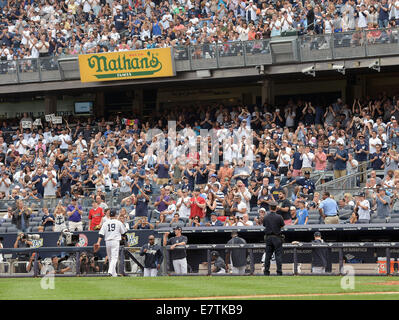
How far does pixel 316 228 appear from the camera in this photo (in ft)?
65.5

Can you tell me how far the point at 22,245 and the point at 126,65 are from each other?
11.6 meters

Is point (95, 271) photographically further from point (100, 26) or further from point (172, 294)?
point (100, 26)

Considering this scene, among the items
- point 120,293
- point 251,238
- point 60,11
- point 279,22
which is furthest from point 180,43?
point 120,293

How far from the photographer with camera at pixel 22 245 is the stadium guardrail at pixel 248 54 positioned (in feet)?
35.4

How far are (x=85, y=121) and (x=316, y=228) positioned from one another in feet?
60.5

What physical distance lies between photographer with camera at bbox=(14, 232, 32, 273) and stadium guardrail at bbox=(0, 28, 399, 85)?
10781 millimetres

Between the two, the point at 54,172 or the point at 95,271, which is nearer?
the point at 95,271

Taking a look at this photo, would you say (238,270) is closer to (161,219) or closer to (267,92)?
(161,219)

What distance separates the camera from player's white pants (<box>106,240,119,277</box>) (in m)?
19.3

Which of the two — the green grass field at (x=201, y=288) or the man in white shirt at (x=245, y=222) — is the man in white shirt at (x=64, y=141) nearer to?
the man in white shirt at (x=245, y=222)

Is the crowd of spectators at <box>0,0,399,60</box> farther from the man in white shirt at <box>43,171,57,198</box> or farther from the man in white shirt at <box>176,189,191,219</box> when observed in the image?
the man in white shirt at <box>176,189,191,219</box>

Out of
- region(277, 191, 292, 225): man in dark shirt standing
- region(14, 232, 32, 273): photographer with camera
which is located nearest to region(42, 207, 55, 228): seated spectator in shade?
region(14, 232, 32, 273): photographer with camera

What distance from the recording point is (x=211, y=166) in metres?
26.4

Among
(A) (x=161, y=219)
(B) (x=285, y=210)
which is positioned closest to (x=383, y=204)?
(B) (x=285, y=210)
